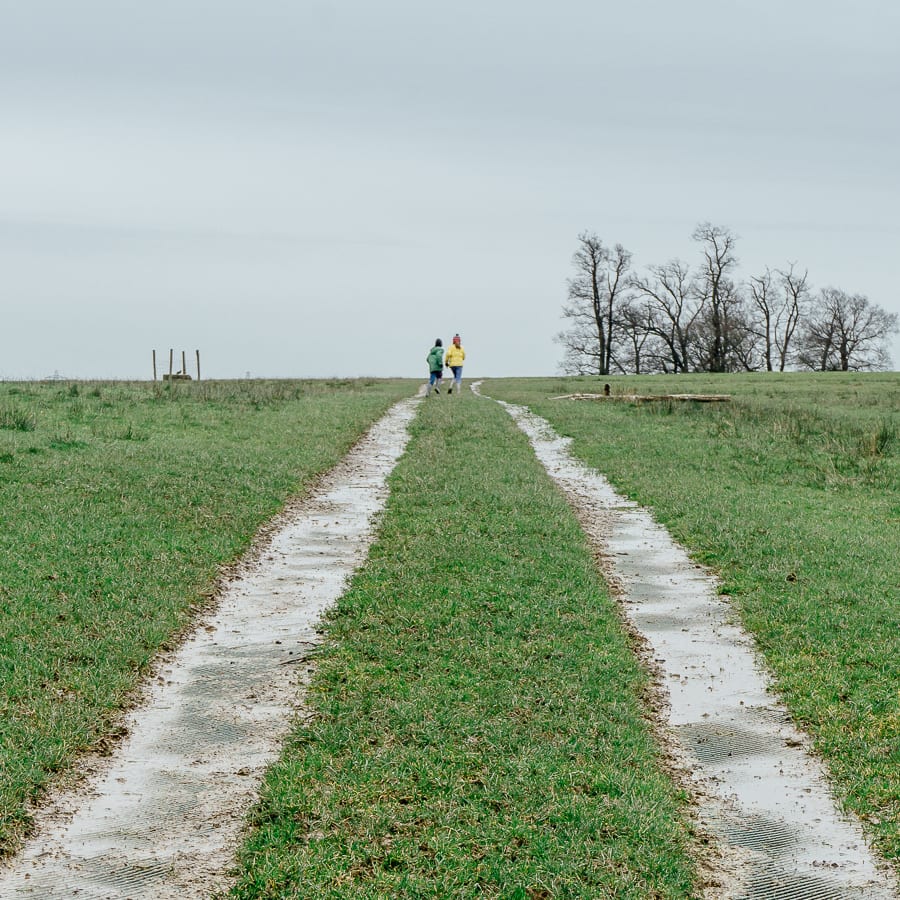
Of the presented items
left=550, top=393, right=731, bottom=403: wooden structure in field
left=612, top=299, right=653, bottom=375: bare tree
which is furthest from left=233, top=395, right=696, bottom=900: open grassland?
left=612, top=299, right=653, bottom=375: bare tree

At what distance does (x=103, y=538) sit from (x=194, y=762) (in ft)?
17.8

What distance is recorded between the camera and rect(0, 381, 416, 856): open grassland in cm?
614

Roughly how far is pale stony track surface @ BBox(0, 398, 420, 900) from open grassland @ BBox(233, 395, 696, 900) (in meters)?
0.22

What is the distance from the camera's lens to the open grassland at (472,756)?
4.40 metres

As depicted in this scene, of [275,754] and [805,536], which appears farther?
[805,536]

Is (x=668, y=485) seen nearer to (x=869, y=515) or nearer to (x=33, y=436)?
(x=869, y=515)

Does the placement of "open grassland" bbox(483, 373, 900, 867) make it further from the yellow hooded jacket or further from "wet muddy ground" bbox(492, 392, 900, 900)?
the yellow hooded jacket

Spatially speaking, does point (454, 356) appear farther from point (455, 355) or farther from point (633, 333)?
point (633, 333)

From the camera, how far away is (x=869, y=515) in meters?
13.7

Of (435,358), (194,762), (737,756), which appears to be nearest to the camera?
(194,762)

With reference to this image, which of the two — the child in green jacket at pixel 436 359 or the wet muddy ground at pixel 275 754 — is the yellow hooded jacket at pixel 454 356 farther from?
the wet muddy ground at pixel 275 754

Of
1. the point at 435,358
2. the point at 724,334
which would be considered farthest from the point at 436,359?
the point at 724,334

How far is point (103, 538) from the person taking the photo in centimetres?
1043

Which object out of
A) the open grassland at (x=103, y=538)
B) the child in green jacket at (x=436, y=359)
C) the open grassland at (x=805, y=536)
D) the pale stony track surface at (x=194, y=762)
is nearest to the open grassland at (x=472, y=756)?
the pale stony track surface at (x=194, y=762)
